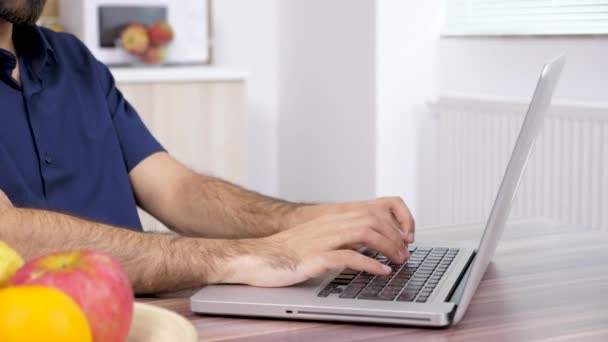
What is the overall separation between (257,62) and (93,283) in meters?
3.41

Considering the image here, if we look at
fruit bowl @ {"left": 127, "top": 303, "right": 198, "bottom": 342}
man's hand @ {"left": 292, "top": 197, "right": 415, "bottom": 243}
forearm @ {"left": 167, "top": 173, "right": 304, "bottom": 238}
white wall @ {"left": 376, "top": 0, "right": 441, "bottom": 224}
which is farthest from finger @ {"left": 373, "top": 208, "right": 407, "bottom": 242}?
white wall @ {"left": 376, "top": 0, "right": 441, "bottom": 224}

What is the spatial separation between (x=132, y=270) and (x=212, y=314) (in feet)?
0.53

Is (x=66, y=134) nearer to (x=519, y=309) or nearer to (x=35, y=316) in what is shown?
(x=519, y=309)

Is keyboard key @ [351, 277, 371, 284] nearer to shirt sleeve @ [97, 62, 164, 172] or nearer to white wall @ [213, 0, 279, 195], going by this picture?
shirt sleeve @ [97, 62, 164, 172]

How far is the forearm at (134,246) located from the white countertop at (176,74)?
2.04 m

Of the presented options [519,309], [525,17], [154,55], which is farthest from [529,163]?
[519,309]

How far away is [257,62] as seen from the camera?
4070 mm

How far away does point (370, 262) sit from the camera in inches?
44.1

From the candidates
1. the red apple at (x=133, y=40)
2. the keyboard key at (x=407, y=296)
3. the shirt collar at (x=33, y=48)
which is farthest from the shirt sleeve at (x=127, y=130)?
the red apple at (x=133, y=40)

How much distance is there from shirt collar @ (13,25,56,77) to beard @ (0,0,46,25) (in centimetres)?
3

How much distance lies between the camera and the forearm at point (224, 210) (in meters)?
1.62

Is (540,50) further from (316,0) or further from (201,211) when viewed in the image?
(201,211)

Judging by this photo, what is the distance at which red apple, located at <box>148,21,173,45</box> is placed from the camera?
11.2 ft

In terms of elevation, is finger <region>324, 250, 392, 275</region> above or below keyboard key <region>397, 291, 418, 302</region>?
above
